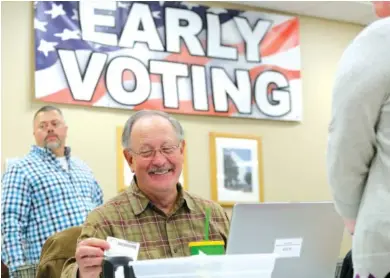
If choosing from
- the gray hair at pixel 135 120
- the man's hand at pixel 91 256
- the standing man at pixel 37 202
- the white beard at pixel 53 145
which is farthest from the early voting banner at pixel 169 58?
the man's hand at pixel 91 256

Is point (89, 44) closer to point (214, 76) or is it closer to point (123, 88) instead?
point (123, 88)

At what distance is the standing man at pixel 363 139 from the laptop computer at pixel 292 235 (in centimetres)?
27

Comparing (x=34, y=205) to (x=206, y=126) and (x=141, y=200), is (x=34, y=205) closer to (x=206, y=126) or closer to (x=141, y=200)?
(x=206, y=126)

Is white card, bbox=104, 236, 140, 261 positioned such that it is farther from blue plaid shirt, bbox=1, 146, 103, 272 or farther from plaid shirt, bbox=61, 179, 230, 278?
blue plaid shirt, bbox=1, 146, 103, 272

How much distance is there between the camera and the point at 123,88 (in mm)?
5277

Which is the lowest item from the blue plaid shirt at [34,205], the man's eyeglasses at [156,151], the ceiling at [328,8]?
the blue plaid shirt at [34,205]

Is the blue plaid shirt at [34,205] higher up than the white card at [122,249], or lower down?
lower down

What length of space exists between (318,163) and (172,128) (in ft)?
13.3

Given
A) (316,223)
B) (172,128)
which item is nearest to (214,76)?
(172,128)

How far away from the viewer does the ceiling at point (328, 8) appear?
6031mm

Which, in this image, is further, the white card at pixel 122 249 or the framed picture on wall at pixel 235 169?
the framed picture on wall at pixel 235 169

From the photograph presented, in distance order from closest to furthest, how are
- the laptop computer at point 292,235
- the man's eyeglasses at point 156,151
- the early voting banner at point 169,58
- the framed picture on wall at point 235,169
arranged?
the laptop computer at point 292,235
the man's eyeglasses at point 156,151
the early voting banner at point 169,58
the framed picture on wall at point 235,169

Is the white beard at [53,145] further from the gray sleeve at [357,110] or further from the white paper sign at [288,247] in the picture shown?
the gray sleeve at [357,110]

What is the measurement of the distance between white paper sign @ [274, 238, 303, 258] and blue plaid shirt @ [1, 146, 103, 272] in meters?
2.49
